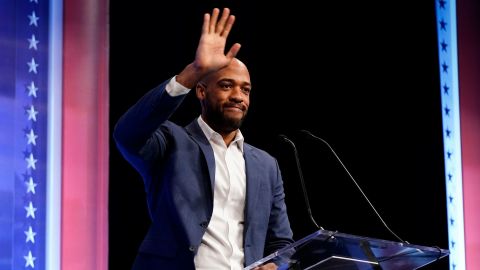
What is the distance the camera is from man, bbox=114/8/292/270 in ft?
7.53

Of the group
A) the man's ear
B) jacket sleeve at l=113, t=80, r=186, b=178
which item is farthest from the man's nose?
jacket sleeve at l=113, t=80, r=186, b=178

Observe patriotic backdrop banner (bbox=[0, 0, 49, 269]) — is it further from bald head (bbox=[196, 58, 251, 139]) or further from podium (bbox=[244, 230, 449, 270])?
podium (bbox=[244, 230, 449, 270])

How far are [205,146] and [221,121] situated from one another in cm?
14

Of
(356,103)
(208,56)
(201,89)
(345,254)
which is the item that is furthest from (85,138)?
(356,103)

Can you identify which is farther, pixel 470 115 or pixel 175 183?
pixel 470 115

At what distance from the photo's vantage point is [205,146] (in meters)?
2.59

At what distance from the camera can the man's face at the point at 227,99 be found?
2678 millimetres

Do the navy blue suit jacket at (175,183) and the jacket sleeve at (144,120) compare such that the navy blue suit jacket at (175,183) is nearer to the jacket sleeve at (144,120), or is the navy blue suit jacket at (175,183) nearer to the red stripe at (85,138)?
the jacket sleeve at (144,120)

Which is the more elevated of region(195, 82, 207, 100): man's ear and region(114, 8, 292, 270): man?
region(195, 82, 207, 100): man's ear

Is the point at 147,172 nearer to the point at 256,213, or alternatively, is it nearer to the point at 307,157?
the point at 256,213

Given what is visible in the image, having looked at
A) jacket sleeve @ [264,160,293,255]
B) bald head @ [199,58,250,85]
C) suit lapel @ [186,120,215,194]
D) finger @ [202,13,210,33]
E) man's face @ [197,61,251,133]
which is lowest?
jacket sleeve @ [264,160,293,255]

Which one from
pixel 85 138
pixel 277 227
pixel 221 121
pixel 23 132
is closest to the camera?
pixel 221 121

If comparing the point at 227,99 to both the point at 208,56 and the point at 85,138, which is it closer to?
the point at 208,56

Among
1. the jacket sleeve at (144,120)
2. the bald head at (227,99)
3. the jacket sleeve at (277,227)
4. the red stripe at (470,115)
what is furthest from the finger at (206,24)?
the red stripe at (470,115)
